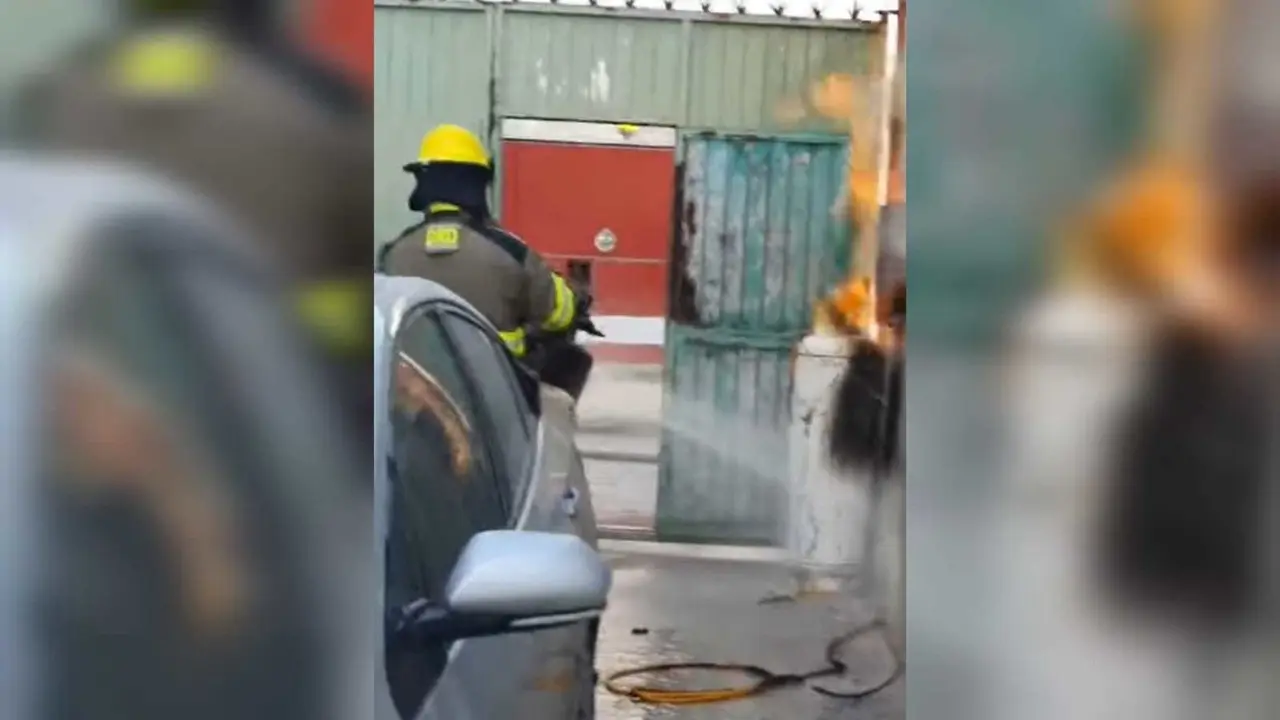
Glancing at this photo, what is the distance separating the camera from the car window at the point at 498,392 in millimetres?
1046

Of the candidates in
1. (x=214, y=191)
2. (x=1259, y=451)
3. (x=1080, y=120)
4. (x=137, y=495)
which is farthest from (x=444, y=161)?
(x=1259, y=451)

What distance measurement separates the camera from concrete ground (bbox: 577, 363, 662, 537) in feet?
3.49

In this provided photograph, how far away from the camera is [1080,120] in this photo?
3.41ft

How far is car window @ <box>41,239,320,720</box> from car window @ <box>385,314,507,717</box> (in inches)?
3.8

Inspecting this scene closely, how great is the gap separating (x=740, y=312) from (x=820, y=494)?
20 cm

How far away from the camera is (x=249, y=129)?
3.24 ft

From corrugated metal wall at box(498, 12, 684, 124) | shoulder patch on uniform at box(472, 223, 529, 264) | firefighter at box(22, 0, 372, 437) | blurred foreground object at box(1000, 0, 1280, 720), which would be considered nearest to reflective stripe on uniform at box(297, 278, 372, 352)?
firefighter at box(22, 0, 372, 437)

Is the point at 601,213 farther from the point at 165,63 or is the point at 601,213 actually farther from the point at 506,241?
the point at 165,63

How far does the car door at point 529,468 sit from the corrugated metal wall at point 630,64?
7.1 inches

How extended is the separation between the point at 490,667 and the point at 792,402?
0.39 meters

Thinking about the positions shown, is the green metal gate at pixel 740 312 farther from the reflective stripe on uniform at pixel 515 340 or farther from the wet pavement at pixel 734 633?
the reflective stripe on uniform at pixel 515 340

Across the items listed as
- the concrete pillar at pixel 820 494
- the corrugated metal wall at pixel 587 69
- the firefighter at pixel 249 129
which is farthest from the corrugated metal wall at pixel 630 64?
the concrete pillar at pixel 820 494

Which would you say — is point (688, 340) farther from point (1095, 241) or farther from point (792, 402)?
point (1095, 241)

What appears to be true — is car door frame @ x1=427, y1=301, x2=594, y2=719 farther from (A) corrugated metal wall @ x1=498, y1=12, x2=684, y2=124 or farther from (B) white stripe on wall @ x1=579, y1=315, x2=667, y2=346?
(A) corrugated metal wall @ x1=498, y1=12, x2=684, y2=124
